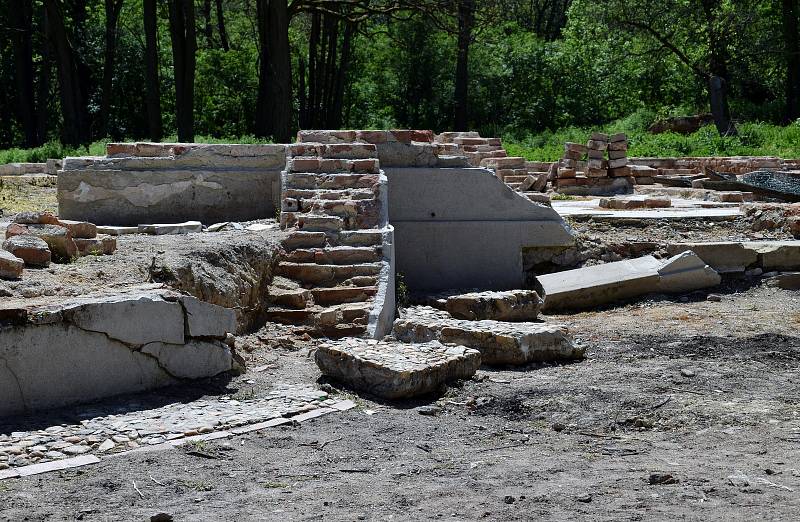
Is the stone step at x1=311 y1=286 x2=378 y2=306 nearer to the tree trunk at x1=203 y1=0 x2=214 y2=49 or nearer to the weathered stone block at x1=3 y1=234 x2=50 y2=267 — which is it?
the weathered stone block at x1=3 y1=234 x2=50 y2=267

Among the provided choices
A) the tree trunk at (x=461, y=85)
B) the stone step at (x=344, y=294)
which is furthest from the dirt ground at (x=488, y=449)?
the tree trunk at (x=461, y=85)

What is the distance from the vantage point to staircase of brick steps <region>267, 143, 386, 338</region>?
7.40 meters

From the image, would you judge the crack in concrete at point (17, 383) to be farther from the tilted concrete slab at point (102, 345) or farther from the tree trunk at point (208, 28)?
the tree trunk at point (208, 28)

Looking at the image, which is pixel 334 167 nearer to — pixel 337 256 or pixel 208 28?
pixel 337 256

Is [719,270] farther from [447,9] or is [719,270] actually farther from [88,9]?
[88,9]

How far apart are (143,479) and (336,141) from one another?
545 cm

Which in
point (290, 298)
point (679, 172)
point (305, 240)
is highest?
point (679, 172)

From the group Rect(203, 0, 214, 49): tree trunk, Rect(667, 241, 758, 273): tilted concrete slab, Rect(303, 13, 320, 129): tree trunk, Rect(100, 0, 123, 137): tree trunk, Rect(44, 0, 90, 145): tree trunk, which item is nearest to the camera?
Rect(667, 241, 758, 273): tilted concrete slab

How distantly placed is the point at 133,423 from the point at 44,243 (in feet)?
6.39

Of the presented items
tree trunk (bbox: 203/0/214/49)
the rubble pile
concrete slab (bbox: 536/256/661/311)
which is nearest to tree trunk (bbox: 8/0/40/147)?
tree trunk (bbox: 203/0/214/49)

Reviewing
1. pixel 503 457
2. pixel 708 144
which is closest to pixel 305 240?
pixel 503 457

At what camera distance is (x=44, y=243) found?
667 cm

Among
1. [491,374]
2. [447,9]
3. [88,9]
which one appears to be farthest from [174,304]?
[88,9]

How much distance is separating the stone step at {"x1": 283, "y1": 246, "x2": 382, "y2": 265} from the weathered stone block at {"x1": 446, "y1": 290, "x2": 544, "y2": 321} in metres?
1.09
